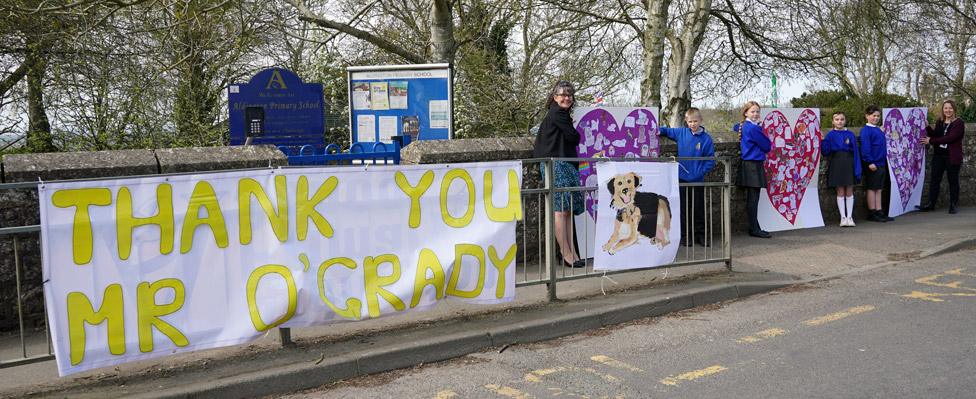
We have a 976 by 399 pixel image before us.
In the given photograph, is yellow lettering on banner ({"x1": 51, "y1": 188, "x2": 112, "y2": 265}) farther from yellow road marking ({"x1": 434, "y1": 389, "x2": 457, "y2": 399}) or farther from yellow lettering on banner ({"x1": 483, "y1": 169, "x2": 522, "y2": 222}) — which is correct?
yellow lettering on banner ({"x1": 483, "y1": 169, "x2": 522, "y2": 222})

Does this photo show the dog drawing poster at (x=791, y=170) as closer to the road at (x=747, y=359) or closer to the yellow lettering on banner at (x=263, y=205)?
the road at (x=747, y=359)

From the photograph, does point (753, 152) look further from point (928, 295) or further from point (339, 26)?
point (339, 26)

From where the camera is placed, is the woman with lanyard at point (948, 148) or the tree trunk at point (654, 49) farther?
the tree trunk at point (654, 49)

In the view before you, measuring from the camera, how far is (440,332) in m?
6.27

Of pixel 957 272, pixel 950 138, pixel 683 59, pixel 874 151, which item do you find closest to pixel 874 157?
pixel 874 151

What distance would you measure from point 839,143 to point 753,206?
6.78 feet

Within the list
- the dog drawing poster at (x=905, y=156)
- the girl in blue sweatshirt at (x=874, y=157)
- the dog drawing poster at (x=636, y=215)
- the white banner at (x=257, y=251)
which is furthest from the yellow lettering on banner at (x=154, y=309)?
the dog drawing poster at (x=905, y=156)

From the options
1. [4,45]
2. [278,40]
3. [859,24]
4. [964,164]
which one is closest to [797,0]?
[859,24]

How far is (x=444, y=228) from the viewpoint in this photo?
6.40 m

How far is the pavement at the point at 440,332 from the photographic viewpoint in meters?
5.21

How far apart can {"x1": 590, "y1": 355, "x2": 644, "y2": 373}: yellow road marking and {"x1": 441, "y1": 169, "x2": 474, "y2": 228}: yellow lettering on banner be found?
142 cm

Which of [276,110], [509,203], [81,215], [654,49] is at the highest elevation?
[654,49]

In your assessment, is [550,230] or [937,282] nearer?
[550,230]

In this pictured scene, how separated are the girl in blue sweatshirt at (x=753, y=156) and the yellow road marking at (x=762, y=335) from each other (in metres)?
4.57
